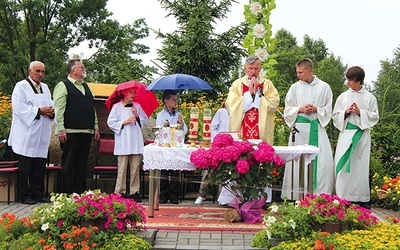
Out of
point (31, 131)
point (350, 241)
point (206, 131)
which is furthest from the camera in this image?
point (31, 131)

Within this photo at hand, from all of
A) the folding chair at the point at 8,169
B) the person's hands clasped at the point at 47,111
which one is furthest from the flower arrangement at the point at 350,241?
the folding chair at the point at 8,169

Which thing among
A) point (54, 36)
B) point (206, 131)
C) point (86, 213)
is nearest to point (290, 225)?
point (86, 213)

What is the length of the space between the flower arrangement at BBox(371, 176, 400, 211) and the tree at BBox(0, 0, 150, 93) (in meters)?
20.7

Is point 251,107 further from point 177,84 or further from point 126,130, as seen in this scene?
point 126,130

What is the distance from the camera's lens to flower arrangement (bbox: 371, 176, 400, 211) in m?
10.3

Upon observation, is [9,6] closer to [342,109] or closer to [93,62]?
[93,62]

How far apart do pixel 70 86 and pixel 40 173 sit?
55.0 inches

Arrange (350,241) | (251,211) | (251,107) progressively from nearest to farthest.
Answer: (350,241) < (251,211) < (251,107)

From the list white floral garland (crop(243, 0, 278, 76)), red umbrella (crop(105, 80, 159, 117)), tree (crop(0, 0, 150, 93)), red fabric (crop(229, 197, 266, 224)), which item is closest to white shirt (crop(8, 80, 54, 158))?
red umbrella (crop(105, 80, 159, 117))

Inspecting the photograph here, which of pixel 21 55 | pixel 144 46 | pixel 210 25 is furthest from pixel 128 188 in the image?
pixel 144 46

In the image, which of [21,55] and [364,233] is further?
[21,55]

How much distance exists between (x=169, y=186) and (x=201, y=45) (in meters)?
7.46

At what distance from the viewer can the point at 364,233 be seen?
639cm

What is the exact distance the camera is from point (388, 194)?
10531mm
